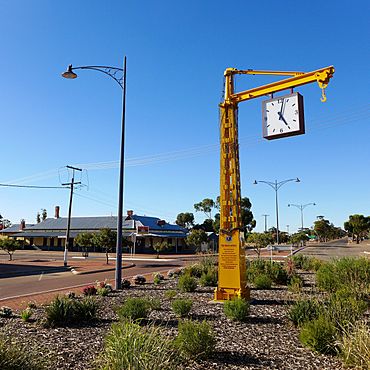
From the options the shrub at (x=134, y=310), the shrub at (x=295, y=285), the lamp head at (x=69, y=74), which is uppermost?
the lamp head at (x=69, y=74)

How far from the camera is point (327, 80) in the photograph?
970cm

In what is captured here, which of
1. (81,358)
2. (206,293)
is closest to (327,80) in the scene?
(206,293)

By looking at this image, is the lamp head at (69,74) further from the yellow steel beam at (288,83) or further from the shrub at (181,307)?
the shrub at (181,307)

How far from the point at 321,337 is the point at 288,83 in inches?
270

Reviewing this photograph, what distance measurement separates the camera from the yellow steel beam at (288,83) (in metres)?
9.72

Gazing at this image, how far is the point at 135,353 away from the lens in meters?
4.30

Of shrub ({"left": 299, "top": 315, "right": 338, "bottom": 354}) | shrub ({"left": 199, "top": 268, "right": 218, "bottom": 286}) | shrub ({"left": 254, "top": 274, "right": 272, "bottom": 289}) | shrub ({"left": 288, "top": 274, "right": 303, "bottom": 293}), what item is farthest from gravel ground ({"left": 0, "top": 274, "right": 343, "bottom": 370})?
shrub ({"left": 199, "top": 268, "right": 218, "bottom": 286})

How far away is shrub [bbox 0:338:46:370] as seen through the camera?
413cm

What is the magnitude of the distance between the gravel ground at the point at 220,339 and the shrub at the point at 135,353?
769 mm

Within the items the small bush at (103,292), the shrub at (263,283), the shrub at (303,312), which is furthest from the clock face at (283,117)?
Answer: the small bush at (103,292)

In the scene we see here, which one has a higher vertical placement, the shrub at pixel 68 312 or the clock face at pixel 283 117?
the clock face at pixel 283 117

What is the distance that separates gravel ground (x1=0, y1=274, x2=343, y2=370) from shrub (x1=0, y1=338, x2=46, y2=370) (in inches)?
18.9

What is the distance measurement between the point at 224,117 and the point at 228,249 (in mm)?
3991

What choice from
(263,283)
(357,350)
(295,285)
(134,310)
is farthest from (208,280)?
(357,350)
